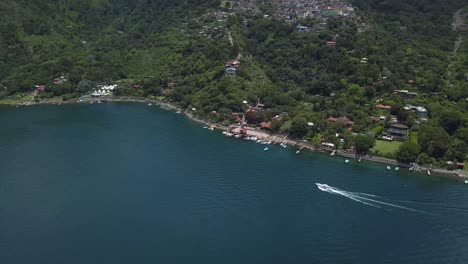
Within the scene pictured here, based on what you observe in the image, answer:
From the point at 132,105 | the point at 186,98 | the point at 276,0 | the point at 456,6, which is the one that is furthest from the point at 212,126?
the point at 456,6

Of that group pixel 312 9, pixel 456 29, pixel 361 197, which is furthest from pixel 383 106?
pixel 456 29

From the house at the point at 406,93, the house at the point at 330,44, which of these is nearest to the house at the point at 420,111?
the house at the point at 406,93

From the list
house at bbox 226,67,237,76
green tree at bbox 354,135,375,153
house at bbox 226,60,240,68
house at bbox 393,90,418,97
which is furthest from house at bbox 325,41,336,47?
green tree at bbox 354,135,375,153

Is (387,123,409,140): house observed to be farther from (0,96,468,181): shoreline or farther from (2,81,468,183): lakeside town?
(0,96,468,181): shoreline

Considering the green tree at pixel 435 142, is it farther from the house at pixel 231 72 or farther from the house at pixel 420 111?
the house at pixel 231 72

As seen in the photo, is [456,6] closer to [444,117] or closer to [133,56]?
[444,117]

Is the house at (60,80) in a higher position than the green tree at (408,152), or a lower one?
higher
